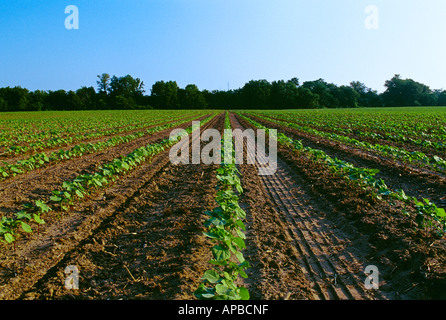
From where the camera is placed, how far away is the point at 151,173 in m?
8.08

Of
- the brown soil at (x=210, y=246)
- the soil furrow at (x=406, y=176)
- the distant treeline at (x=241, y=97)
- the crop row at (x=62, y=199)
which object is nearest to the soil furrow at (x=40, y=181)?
the brown soil at (x=210, y=246)

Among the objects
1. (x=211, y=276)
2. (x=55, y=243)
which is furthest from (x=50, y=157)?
(x=211, y=276)

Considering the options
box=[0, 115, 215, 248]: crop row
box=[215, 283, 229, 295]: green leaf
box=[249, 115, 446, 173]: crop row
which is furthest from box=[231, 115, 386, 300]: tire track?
box=[249, 115, 446, 173]: crop row

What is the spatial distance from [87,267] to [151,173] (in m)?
4.74

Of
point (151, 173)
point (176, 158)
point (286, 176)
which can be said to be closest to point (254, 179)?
point (286, 176)

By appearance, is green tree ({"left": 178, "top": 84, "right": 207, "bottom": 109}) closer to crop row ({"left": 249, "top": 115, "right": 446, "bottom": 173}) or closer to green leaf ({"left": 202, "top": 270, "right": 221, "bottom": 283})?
crop row ({"left": 249, "top": 115, "right": 446, "bottom": 173})

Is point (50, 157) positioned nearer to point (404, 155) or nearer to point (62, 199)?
point (62, 199)

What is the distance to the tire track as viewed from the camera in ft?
10.2

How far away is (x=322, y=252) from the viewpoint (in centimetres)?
389

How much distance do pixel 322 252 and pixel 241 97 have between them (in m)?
95.9

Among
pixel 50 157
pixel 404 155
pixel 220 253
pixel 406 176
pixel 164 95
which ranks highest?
pixel 164 95

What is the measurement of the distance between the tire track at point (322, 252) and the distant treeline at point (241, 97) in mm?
83580

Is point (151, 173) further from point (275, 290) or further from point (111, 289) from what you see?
point (275, 290)

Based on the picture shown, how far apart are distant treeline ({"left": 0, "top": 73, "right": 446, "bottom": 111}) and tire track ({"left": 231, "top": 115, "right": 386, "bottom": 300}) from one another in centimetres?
8358
